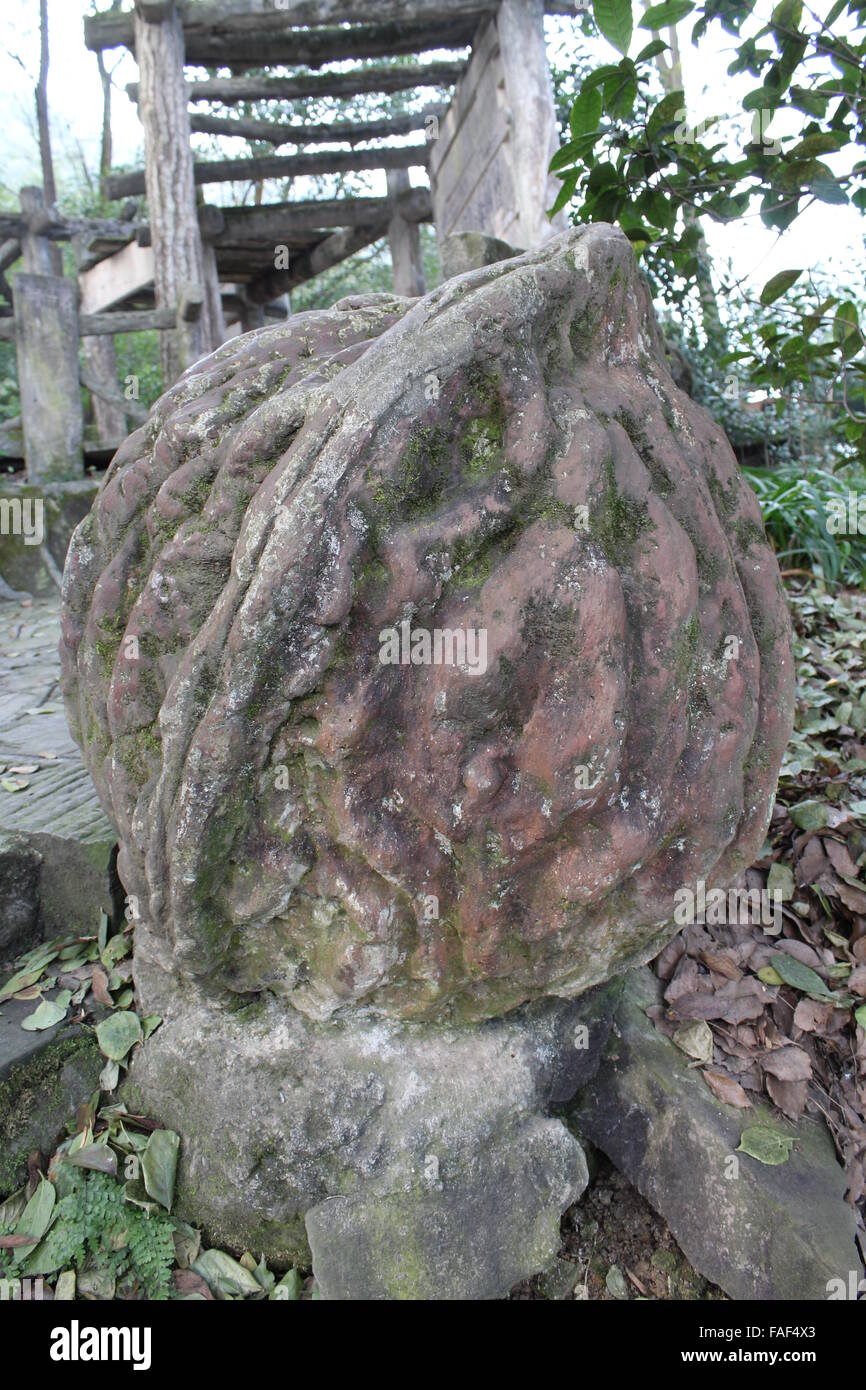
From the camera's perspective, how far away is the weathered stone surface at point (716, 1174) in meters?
1.60

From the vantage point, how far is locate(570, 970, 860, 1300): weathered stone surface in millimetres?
1599

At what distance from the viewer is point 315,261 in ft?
28.2

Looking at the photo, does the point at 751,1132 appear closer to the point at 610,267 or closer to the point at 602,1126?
the point at 602,1126

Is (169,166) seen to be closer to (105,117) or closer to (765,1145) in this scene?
(765,1145)

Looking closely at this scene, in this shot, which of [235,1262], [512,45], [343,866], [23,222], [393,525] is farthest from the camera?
[23,222]

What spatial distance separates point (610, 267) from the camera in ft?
5.30

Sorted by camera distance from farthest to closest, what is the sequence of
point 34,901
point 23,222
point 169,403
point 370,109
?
point 370,109 < point 23,222 < point 34,901 < point 169,403

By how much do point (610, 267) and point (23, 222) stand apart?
18.7ft

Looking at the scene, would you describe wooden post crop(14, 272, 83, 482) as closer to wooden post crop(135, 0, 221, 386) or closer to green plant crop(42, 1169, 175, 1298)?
wooden post crop(135, 0, 221, 386)

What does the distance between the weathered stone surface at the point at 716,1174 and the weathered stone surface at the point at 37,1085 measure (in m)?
1.00

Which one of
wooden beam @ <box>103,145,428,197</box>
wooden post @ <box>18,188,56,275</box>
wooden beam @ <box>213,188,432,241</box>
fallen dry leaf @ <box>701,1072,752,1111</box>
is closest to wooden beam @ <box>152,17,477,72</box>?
wooden beam @ <box>103,145,428,197</box>

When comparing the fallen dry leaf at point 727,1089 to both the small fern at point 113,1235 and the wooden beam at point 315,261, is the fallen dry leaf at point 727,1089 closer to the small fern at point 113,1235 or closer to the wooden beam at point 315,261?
the small fern at point 113,1235
